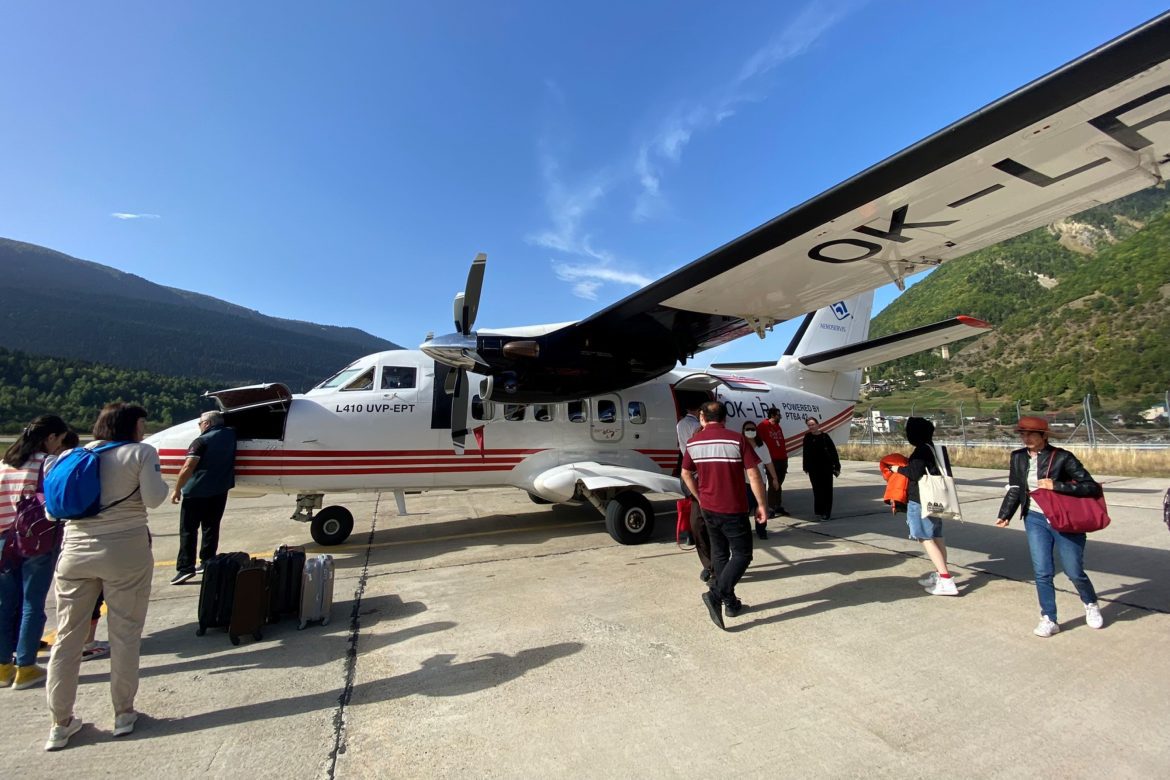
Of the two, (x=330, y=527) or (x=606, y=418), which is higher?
(x=606, y=418)

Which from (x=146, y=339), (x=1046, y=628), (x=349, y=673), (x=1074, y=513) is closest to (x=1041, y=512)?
(x=1074, y=513)

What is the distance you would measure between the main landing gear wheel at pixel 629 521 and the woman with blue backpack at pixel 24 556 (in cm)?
552

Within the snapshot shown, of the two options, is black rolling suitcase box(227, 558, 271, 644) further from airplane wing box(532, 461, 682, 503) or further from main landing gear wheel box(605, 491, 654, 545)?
main landing gear wheel box(605, 491, 654, 545)

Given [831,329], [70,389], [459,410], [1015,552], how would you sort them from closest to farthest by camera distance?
1. [1015,552]
2. [459,410]
3. [831,329]
4. [70,389]

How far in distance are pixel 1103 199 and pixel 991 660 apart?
3.98 m

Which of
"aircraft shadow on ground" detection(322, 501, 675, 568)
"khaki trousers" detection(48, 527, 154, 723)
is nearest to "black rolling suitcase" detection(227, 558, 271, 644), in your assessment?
"khaki trousers" detection(48, 527, 154, 723)

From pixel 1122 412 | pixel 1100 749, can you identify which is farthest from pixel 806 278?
pixel 1122 412

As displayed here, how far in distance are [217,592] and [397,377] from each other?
166 inches

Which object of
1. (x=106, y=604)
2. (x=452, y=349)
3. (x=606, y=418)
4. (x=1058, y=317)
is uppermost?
(x=1058, y=317)

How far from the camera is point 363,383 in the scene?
798cm

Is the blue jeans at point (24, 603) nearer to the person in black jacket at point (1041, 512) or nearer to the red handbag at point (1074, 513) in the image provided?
the person in black jacket at point (1041, 512)

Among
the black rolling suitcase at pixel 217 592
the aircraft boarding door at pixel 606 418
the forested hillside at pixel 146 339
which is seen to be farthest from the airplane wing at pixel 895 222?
the forested hillside at pixel 146 339

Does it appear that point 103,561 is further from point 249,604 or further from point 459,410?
point 459,410

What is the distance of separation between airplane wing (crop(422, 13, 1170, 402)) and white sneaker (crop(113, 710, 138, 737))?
4.69m
